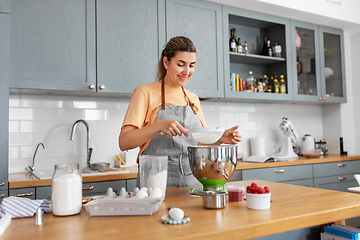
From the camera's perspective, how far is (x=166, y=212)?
110 centimetres

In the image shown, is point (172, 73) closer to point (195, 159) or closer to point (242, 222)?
point (195, 159)

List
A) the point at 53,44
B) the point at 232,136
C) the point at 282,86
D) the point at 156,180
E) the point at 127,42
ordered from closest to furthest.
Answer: the point at 156,180, the point at 232,136, the point at 53,44, the point at 127,42, the point at 282,86

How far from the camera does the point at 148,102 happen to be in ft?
5.77

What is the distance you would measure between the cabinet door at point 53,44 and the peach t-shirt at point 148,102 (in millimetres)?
1018

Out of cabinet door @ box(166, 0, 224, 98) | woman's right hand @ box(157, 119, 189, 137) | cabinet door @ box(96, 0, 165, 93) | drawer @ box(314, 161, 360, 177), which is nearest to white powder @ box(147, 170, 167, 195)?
woman's right hand @ box(157, 119, 189, 137)

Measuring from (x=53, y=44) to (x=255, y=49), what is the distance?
235cm

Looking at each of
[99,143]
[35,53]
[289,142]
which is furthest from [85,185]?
[289,142]

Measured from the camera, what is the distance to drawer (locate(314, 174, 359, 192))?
3.39m

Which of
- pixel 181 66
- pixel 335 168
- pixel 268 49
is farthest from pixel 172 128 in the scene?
pixel 335 168

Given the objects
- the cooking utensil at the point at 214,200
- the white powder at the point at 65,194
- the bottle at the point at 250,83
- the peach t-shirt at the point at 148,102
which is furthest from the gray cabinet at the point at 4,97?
the bottle at the point at 250,83

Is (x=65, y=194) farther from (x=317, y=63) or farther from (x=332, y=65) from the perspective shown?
(x=332, y=65)

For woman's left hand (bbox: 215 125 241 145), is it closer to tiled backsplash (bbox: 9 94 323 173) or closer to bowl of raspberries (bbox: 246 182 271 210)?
bowl of raspberries (bbox: 246 182 271 210)

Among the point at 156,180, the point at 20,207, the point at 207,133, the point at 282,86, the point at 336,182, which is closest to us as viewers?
the point at 20,207

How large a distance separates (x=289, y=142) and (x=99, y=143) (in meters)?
2.09
